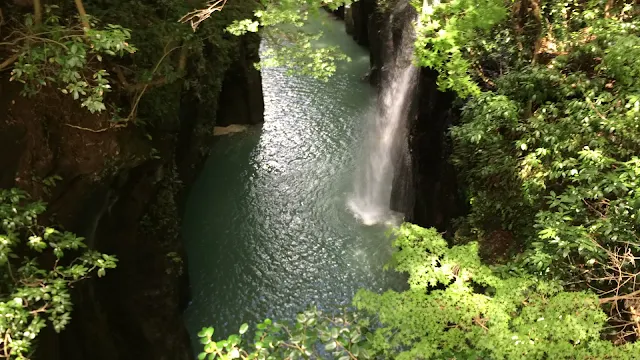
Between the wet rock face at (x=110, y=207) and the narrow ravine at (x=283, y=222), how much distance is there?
1459mm

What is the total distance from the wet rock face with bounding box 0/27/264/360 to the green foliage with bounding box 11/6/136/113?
83 centimetres

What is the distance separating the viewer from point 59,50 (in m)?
A: 5.28

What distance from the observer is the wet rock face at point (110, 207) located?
6.23 metres

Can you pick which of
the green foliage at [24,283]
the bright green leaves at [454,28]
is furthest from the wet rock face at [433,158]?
the green foliage at [24,283]

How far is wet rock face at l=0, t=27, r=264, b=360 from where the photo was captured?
623 cm

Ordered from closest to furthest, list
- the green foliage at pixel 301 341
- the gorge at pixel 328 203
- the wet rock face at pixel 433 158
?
the green foliage at pixel 301 341 → the gorge at pixel 328 203 → the wet rock face at pixel 433 158

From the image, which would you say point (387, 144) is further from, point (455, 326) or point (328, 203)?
point (455, 326)

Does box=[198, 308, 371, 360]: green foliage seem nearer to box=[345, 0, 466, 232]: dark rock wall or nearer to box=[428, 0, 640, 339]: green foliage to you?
box=[428, 0, 640, 339]: green foliage

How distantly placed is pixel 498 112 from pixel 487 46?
2.28 meters

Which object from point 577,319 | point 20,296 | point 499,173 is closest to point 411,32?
point 499,173

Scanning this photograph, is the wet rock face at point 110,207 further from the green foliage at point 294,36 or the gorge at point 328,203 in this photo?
the green foliage at point 294,36

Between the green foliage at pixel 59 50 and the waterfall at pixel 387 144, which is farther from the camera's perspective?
the waterfall at pixel 387 144

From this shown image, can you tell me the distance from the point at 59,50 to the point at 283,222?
8.56m

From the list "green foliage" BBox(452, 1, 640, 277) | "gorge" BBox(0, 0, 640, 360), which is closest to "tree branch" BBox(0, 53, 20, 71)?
"gorge" BBox(0, 0, 640, 360)
